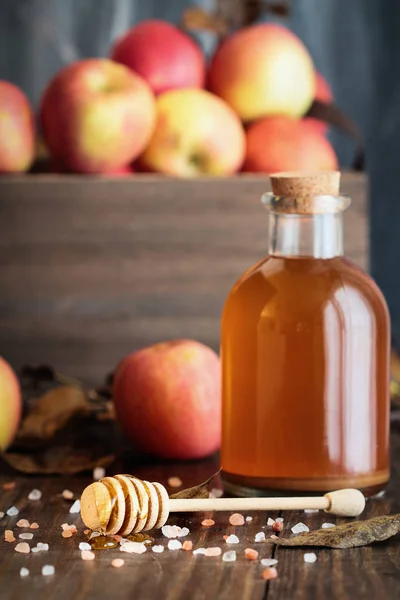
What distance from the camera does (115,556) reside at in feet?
2.02

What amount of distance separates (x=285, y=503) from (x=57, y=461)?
0.82 ft

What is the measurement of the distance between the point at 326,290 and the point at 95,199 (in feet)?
1.50

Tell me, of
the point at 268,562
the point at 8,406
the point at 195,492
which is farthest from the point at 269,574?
the point at 8,406

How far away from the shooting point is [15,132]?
3.64 feet

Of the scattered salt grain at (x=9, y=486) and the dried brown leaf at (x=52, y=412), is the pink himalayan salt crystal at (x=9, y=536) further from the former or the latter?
the dried brown leaf at (x=52, y=412)

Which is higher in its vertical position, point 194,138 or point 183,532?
point 194,138

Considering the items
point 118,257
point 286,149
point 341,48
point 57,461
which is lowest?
point 57,461

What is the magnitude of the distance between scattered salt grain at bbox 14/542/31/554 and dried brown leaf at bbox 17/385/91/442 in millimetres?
269

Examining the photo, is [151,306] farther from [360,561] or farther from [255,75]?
[360,561]

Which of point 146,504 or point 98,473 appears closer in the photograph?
point 146,504

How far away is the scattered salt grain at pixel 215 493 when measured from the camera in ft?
2.44

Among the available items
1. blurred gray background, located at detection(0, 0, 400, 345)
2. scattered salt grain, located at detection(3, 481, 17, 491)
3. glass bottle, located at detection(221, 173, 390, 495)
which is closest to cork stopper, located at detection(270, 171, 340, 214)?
glass bottle, located at detection(221, 173, 390, 495)

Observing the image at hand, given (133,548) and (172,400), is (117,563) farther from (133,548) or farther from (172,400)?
(172,400)

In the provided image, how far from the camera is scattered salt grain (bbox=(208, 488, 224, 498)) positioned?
0.74 m
